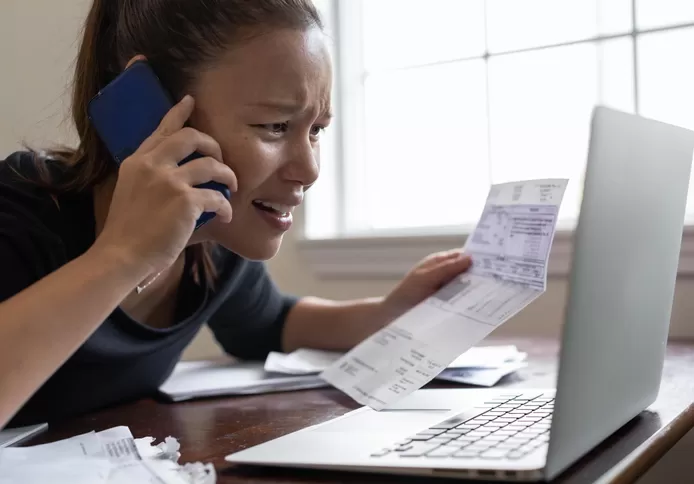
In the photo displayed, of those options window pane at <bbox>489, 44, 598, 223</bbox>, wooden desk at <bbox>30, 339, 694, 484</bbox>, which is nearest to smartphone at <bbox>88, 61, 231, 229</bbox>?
wooden desk at <bbox>30, 339, 694, 484</bbox>

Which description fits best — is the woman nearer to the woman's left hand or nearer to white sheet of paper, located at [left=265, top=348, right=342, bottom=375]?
the woman's left hand

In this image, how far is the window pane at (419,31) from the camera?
165 centimetres

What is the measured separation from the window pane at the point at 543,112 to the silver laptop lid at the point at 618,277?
31.3 inches

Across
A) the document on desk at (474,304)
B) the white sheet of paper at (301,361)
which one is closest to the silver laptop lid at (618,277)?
the document on desk at (474,304)

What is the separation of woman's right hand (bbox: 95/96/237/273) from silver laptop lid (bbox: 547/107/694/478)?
0.37 metres

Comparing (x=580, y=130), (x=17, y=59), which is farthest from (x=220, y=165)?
(x=17, y=59)

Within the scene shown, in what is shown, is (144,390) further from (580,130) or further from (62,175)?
(580,130)

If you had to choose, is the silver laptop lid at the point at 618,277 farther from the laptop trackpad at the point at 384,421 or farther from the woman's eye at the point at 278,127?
the woman's eye at the point at 278,127

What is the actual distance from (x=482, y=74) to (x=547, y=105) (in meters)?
0.17

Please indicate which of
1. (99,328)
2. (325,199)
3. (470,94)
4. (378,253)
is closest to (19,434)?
(99,328)

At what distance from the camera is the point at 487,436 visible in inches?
23.3

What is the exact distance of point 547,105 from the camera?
1.54 meters

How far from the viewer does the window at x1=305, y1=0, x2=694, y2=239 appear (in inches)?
56.2

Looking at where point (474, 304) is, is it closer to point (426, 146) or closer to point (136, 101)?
point (136, 101)
